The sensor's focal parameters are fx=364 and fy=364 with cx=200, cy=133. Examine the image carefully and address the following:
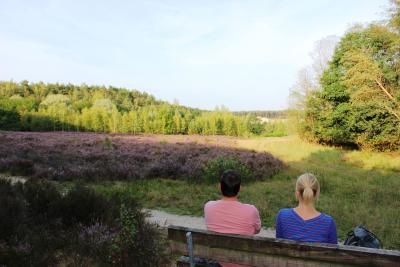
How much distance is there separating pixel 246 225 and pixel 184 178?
10516mm

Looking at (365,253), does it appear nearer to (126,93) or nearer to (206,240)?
(206,240)

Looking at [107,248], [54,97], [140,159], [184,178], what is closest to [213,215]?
[107,248]

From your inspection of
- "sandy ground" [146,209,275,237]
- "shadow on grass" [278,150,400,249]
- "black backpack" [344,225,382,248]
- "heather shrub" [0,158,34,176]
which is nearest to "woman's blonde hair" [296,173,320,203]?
"black backpack" [344,225,382,248]

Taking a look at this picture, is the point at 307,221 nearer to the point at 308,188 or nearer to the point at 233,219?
the point at 308,188

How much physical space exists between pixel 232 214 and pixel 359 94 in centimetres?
1890

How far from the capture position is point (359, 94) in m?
20.0

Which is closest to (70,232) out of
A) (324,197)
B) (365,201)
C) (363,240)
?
(363,240)

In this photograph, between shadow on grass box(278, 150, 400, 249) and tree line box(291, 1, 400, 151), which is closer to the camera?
shadow on grass box(278, 150, 400, 249)

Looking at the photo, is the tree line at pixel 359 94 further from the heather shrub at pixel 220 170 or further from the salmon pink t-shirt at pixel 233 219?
the salmon pink t-shirt at pixel 233 219

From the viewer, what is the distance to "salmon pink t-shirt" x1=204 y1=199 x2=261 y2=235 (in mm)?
3340

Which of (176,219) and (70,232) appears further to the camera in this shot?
(176,219)

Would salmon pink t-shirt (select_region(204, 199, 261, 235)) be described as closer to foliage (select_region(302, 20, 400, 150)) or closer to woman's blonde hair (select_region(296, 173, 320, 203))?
woman's blonde hair (select_region(296, 173, 320, 203))

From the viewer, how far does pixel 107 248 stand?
16.2ft

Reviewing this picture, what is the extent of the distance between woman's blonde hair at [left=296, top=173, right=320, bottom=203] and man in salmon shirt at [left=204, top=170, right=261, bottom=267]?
1.58ft
